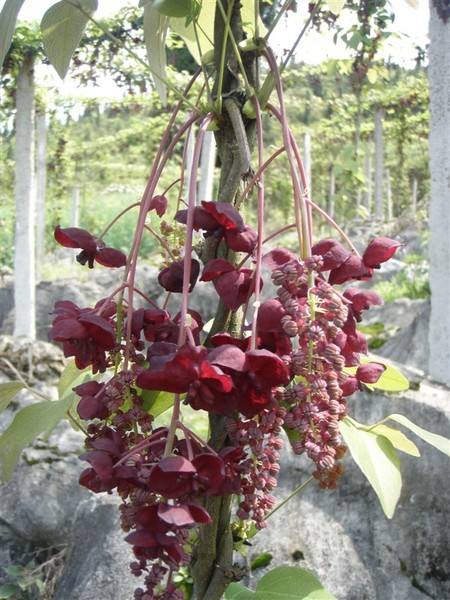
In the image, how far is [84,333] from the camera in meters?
0.56

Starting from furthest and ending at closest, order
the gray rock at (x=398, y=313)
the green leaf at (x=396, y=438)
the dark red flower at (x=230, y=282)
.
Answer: the gray rock at (x=398, y=313), the green leaf at (x=396, y=438), the dark red flower at (x=230, y=282)

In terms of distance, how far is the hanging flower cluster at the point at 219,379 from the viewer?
48 cm

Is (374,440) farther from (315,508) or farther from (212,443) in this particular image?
(315,508)

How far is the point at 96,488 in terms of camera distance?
0.53m

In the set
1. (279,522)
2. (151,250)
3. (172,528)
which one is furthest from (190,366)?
(151,250)

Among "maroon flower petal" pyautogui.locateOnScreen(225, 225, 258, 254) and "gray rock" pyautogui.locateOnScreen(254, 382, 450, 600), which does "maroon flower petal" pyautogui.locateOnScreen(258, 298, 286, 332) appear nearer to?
"maroon flower petal" pyautogui.locateOnScreen(225, 225, 258, 254)

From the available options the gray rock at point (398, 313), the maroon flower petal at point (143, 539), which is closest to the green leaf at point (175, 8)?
the maroon flower petal at point (143, 539)

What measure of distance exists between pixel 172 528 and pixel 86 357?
0.17 m

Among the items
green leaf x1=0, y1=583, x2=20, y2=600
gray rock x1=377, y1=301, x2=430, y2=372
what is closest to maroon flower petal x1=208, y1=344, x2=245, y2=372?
green leaf x1=0, y1=583, x2=20, y2=600

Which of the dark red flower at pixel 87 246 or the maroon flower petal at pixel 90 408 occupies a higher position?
the dark red flower at pixel 87 246

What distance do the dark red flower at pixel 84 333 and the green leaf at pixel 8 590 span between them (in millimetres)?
1504

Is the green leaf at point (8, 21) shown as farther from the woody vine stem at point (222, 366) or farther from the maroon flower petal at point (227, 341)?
the maroon flower petal at point (227, 341)

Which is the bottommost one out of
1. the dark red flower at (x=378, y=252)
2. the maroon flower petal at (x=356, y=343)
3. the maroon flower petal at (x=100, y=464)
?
the maroon flower petal at (x=100, y=464)

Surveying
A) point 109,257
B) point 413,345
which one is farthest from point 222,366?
point 413,345
